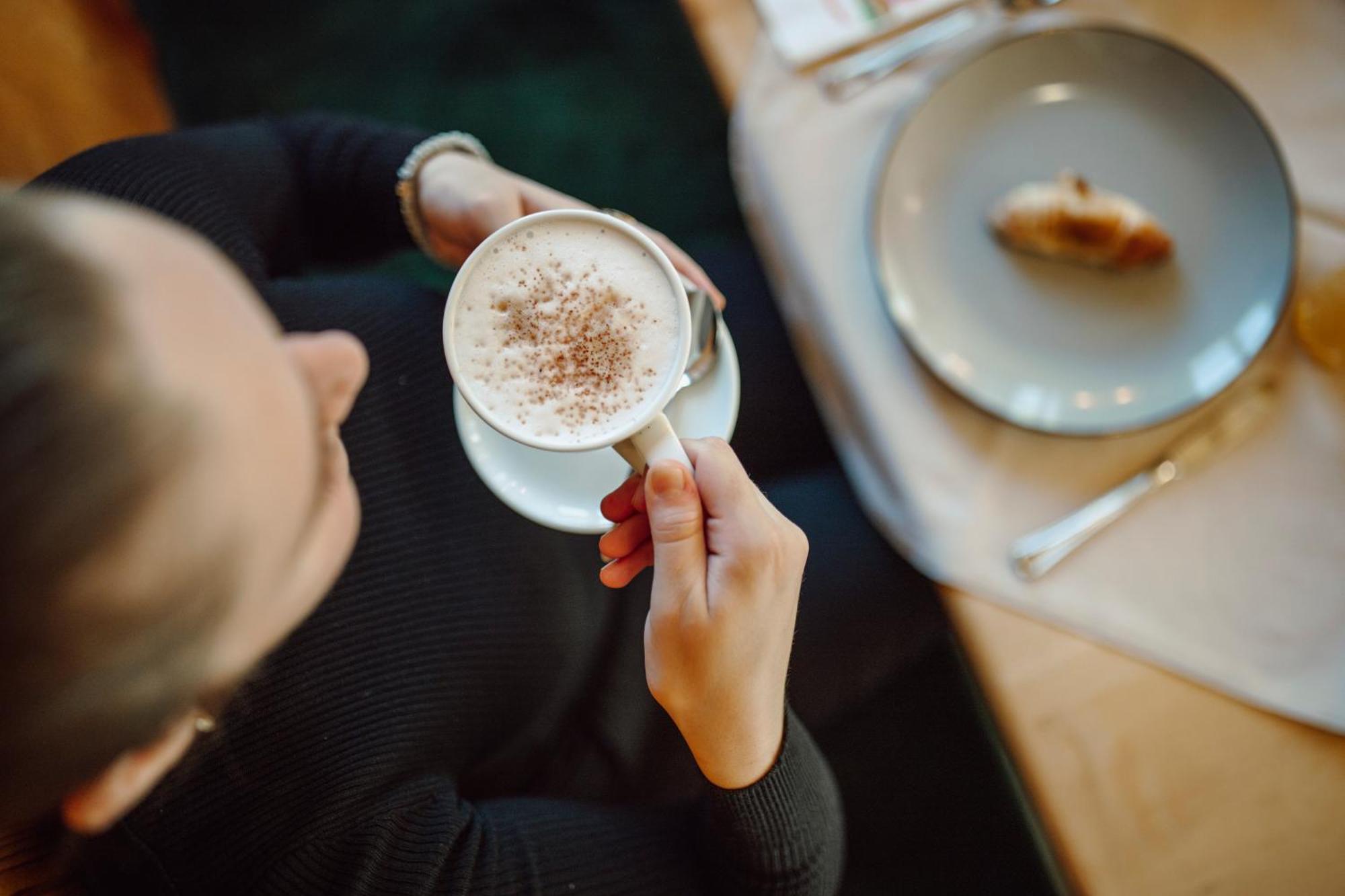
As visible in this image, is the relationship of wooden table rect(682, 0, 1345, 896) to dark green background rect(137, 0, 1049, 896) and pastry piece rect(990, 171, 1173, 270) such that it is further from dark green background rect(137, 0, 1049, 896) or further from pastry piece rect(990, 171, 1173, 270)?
dark green background rect(137, 0, 1049, 896)

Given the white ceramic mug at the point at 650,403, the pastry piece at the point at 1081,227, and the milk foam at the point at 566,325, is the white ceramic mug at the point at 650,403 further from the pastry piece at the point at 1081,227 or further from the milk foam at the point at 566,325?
the pastry piece at the point at 1081,227

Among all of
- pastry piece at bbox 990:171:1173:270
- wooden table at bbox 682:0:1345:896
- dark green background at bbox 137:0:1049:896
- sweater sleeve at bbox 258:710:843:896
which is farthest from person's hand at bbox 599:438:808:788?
dark green background at bbox 137:0:1049:896

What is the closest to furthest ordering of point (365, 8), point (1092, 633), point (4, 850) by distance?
1. point (4, 850)
2. point (1092, 633)
3. point (365, 8)

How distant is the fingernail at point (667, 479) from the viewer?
0.60 m

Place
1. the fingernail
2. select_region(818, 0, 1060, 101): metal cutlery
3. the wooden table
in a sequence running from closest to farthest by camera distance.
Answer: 1. the fingernail
2. the wooden table
3. select_region(818, 0, 1060, 101): metal cutlery

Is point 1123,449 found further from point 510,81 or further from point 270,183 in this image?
point 510,81

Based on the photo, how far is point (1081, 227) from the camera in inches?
29.9

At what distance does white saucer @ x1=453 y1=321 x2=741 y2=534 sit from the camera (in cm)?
78

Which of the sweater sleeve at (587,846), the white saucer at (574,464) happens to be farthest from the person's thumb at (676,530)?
the sweater sleeve at (587,846)

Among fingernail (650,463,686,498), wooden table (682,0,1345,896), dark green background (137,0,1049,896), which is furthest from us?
dark green background (137,0,1049,896)

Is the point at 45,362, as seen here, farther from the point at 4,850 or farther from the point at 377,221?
the point at 377,221

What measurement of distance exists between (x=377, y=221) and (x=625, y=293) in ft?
1.42

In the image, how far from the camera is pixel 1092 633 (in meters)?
0.75

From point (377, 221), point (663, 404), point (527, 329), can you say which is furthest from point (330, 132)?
point (663, 404)
